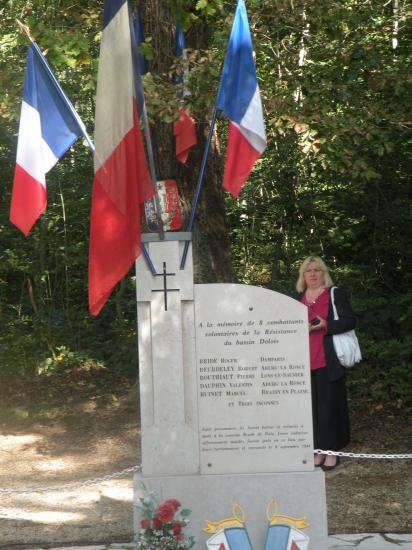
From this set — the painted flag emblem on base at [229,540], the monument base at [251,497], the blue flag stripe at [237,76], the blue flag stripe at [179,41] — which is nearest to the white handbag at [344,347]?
the monument base at [251,497]

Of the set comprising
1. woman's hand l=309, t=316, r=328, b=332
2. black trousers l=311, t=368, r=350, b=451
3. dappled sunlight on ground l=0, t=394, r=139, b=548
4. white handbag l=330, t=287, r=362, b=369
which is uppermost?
woman's hand l=309, t=316, r=328, b=332

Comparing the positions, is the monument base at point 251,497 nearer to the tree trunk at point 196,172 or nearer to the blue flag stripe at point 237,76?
the blue flag stripe at point 237,76

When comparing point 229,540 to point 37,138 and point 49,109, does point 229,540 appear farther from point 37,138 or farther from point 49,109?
point 49,109

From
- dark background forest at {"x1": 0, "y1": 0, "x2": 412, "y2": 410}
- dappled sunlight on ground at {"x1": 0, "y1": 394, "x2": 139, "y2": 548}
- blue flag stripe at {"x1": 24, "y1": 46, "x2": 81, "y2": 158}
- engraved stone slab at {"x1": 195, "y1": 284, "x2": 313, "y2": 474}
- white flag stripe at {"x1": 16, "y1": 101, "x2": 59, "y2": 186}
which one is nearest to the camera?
engraved stone slab at {"x1": 195, "y1": 284, "x2": 313, "y2": 474}

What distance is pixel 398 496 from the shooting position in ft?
22.3

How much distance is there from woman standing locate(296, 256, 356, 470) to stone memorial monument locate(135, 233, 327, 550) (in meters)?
1.89

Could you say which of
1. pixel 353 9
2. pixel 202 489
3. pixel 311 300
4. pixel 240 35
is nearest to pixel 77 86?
pixel 353 9

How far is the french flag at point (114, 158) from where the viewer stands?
512 cm

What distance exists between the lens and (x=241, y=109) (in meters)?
5.44

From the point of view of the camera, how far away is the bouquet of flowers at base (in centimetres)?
474

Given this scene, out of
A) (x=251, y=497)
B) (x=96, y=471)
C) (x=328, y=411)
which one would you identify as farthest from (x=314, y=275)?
(x=96, y=471)

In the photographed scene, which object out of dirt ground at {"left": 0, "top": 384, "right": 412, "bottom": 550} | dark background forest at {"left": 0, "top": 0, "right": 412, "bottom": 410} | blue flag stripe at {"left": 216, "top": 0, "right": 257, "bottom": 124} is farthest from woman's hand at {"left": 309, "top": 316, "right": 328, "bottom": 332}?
blue flag stripe at {"left": 216, "top": 0, "right": 257, "bottom": 124}

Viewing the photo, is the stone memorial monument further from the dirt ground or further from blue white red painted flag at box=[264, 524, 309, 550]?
the dirt ground

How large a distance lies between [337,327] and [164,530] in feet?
9.38
